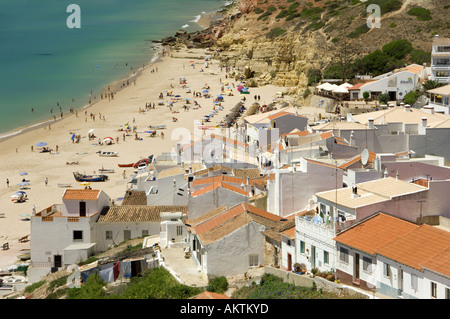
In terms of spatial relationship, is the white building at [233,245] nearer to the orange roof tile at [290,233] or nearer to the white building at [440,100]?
the orange roof tile at [290,233]

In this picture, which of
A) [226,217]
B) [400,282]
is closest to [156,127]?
[226,217]

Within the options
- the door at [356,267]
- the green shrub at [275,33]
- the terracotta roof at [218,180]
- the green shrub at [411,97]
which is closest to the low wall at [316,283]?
the door at [356,267]

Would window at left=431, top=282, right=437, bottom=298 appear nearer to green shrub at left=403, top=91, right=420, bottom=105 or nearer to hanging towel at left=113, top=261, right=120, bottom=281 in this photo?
hanging towel at left=113, top=261, right=120, bottom=281

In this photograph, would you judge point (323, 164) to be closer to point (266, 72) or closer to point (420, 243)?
point (420, 243)

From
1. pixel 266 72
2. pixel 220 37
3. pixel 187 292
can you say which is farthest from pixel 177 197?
pixel 220 37

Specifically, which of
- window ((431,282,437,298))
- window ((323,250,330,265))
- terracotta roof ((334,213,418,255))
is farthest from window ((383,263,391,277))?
window ((323,250,330,265))

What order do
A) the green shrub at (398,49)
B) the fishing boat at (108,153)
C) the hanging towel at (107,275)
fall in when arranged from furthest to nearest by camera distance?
the green shrub at (398,49)
the fishing boat at (108,153)
the hanging towel at (107,275)
